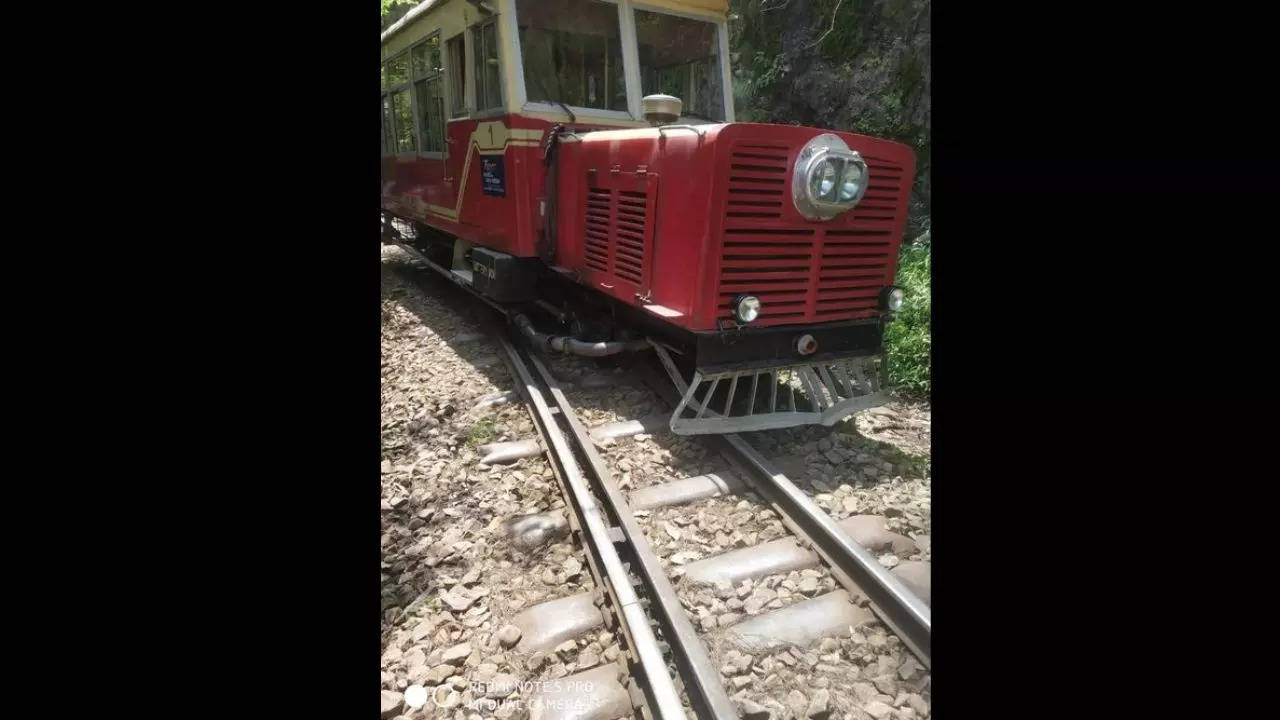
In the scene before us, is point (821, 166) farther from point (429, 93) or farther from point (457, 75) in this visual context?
point (429, 93)

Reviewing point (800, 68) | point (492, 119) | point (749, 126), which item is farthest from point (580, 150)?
point (800, 68)

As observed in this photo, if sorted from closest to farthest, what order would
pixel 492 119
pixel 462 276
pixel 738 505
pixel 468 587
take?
pixel 468 587
pixel 738 505
pixel 492 119
pixel 462 276

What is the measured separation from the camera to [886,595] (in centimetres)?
250

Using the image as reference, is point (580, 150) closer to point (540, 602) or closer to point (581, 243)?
point (581, 243)

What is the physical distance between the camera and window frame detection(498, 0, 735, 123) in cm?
484

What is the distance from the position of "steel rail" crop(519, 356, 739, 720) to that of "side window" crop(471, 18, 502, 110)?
10.3ft

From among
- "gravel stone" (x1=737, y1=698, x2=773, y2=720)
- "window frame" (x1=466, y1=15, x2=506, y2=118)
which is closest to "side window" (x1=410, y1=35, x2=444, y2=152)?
"window frame" (x1=466, y1=15, x2=506, y2=118)

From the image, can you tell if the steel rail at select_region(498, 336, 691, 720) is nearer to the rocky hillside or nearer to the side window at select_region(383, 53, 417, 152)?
the side window at select_region(383, 53, 417, 152)

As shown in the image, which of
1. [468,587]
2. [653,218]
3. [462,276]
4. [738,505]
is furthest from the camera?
[462,276]

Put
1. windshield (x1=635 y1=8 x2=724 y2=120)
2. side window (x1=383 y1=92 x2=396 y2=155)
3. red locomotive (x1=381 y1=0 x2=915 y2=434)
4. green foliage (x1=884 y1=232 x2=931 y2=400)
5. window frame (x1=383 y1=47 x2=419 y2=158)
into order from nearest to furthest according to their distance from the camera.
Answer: red locomotive (x1=381 y1=0 x2=915 y2=434) → windshield (x1=635 y1=8 x2=724 y2=120) → green foliage (x1=884 y1=232 x2=931 y2=400) → window frame (x1=383 y1=47 x2=419 y2=158) → side window (x1=383 y1=92 x2=396 y2=155)

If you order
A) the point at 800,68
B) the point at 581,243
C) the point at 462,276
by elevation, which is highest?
the point at 800,68

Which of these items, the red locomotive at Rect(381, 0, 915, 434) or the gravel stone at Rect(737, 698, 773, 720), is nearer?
the gravel stone at Rect(737, 698, 773, 720)
